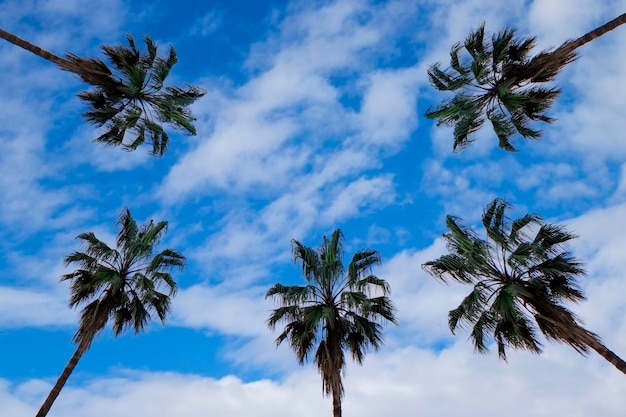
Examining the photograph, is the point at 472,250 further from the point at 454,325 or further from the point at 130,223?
the point at 130,223

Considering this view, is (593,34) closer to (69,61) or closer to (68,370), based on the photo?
(69,61)

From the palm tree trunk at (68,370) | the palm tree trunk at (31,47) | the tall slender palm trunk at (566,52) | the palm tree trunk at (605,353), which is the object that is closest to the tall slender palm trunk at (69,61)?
the palm tree trunk at (31,47)

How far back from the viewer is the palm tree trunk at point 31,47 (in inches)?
585

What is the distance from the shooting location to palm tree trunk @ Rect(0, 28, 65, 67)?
14.9m

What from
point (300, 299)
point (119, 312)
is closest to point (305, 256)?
point (300, 299)

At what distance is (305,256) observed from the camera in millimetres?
21672

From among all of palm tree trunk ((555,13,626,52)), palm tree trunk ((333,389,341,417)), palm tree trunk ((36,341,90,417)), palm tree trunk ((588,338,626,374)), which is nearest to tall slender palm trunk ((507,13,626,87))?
palm tree trunk ((555,13,626,52))

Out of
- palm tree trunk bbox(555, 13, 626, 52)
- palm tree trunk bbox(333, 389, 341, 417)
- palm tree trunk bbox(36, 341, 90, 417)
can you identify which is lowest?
palm tree trunk bbox(333, 389, 341, 417)

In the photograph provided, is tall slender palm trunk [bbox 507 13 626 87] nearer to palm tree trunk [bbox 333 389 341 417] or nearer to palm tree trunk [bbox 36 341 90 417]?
palm tree trunk [bbox 333 389 341 417]

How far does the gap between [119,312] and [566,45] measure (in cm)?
1760

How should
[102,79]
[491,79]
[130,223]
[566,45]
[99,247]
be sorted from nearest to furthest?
[566,45] → [102,79] → [491,79] → [99,247] → [130,223]

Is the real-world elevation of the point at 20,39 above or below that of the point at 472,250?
above

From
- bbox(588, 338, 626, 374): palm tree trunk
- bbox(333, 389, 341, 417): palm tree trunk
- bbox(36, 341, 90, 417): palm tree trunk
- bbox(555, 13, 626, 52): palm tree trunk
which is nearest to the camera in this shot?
bbox(555, 13, 626, 52): palm tree trunk

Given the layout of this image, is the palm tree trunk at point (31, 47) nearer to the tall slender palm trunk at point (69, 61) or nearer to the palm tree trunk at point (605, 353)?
the tall slender palm trunk at point (69, 61)
